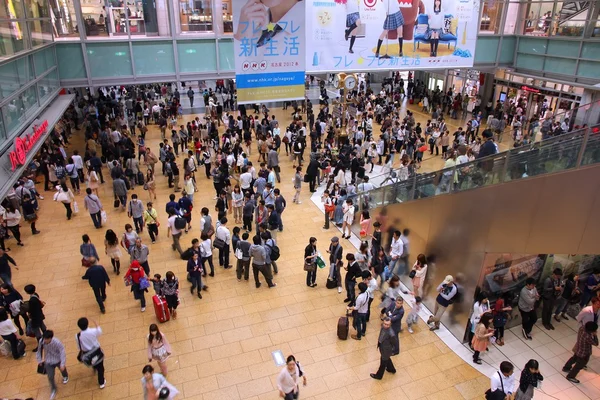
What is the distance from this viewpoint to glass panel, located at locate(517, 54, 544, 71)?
1842 cm

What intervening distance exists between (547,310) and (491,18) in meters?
14.5

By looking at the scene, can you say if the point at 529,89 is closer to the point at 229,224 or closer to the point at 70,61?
the point at 229,224

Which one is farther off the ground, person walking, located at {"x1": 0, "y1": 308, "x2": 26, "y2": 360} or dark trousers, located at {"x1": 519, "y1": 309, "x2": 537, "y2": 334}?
person walking, located at {"x1": 0, "y1": 308, "x2": 26, "y2": 360}

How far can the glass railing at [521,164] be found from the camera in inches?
243

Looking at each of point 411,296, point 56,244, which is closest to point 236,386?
point 411,296

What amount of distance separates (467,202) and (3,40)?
9608 millimetres

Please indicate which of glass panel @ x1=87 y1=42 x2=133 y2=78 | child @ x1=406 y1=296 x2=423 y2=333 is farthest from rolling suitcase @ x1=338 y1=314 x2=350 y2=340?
glass panel @ x1=87 y1=42 x2=133 y2=78

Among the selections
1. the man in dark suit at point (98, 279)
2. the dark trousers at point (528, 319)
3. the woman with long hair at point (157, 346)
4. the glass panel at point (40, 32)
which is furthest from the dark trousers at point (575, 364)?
the glass panel at point (40, 32)

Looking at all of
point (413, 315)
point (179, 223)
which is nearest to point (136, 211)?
point (179, 223)

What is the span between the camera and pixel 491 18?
59.7ft

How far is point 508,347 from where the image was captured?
7.73 m

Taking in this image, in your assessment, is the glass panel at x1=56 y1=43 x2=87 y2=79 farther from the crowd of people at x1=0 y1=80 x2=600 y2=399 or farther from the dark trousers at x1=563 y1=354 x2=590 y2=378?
the dark trousers at x1=563 y1=354 x2=590 y2=378

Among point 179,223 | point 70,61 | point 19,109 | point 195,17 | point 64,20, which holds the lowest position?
point 179,223

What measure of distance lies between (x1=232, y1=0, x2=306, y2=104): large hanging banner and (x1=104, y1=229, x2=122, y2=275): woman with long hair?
5.84 metres
